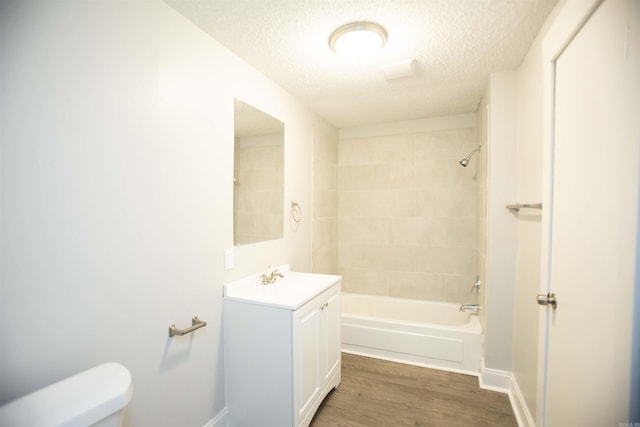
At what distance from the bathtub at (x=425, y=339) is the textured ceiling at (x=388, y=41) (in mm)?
2052

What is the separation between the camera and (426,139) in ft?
10.6

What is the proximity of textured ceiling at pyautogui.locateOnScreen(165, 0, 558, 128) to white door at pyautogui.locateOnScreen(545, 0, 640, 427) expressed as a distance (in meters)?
0.55

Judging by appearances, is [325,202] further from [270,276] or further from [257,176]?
[270,276]

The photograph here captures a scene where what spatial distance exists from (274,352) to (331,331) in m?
0.56

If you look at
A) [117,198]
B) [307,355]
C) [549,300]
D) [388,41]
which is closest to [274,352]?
[307,355]

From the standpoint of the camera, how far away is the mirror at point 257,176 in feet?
6.20

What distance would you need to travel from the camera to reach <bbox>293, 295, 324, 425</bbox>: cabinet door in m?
1.59

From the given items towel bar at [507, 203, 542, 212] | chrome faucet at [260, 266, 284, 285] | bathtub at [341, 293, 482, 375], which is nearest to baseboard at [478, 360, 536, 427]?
bathtub at [341, 293, 482, 375]

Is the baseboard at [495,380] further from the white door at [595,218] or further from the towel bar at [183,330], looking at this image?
the towel bar at [183,330]

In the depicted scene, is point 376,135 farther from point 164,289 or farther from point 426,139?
point 164,289

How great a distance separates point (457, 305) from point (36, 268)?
330 centimetres

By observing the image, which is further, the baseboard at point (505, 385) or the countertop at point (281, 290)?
the baseboard at point (505, 385)

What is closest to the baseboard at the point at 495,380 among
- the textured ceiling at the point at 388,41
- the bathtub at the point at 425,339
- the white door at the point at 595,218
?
the bathtub at the point at 425,339

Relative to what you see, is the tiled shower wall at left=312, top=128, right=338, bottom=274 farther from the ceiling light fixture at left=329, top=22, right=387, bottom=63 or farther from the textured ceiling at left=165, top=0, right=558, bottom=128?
the ceiling light fixture at left=329, top=22, right=387, bottom=63
